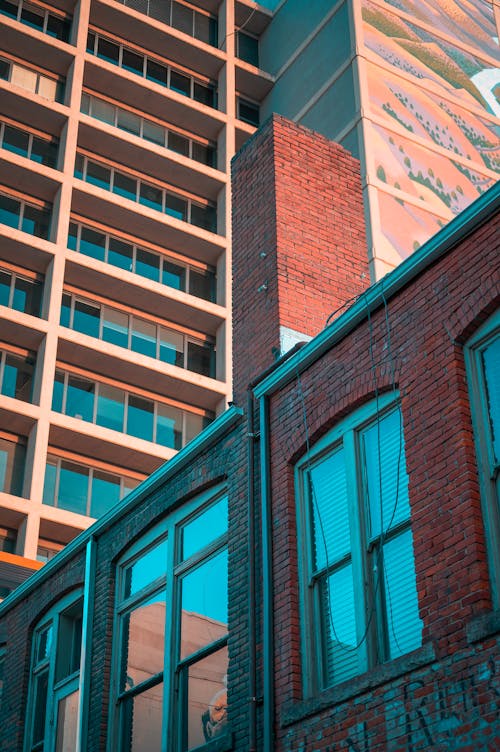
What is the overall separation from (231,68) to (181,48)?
2391 mm

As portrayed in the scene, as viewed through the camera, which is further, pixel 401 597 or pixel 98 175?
pixel 98 175

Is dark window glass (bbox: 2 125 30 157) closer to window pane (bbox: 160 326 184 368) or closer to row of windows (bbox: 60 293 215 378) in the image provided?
row of windows (bbox: 60 293 215 378)

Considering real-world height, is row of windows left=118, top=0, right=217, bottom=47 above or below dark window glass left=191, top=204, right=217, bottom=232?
above

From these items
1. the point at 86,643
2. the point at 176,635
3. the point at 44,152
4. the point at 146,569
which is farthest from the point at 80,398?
the point at 176,635

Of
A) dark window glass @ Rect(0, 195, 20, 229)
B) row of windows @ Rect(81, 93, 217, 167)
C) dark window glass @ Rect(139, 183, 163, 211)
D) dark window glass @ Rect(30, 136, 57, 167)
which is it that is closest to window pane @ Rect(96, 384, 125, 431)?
dark window glass @ Rect(0, 195, 20, 229)

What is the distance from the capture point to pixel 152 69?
4756 cm

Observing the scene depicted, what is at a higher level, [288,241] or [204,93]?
[204,93]

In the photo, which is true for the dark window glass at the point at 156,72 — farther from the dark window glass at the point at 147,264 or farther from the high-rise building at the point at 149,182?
the dark window glass at the point at 147,264

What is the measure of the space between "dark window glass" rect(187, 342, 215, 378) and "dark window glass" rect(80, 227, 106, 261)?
4786mm

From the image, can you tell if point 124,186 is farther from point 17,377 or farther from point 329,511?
point 329,511

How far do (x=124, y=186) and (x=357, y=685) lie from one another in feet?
120

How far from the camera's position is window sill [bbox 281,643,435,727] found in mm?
9031

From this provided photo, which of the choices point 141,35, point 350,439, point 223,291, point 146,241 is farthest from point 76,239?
point 350,439

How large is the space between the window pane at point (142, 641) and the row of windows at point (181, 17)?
38.4 m
